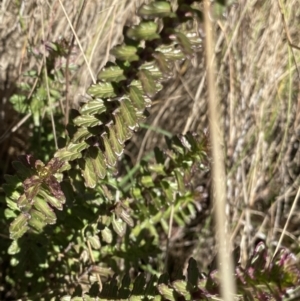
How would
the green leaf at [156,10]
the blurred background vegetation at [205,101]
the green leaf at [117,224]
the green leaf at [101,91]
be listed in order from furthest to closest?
the blurred background vegetation at [205,101] < the green leaf at [117,224] < the green leaf at [101,91] < the green leaf at [156,10]

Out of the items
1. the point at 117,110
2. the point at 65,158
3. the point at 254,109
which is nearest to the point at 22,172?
the point at 65,158

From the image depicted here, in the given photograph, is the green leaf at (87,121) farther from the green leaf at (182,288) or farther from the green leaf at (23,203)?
the green leaf at (182,288)

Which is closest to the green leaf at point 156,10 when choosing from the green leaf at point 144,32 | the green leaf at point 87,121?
the green leaf at point 144,32

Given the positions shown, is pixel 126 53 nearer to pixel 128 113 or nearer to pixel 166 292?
pixel 128 113

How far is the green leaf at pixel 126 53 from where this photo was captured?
2.75ft

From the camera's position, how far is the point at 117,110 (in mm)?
947

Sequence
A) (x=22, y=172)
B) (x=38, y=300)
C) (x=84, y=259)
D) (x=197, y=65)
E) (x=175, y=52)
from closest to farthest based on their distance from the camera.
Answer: (x=175, y=52), (x=22, y=172), (x=38, y=300), (x=84, y=259), (x=197, y=65)

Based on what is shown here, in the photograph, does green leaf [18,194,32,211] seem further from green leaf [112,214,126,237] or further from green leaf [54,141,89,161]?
green leaf [112,214,126,237]

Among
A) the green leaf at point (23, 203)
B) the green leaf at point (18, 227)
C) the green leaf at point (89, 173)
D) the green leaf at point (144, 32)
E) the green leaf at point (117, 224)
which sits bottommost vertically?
the green leaf at point (117, 224)

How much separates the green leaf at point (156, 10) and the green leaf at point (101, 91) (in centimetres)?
16

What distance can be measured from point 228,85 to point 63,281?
32.4 inches

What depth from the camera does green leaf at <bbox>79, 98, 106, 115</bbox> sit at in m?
0.95

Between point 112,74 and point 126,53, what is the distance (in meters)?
0.05

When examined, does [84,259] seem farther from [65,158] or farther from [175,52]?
[175,52]
